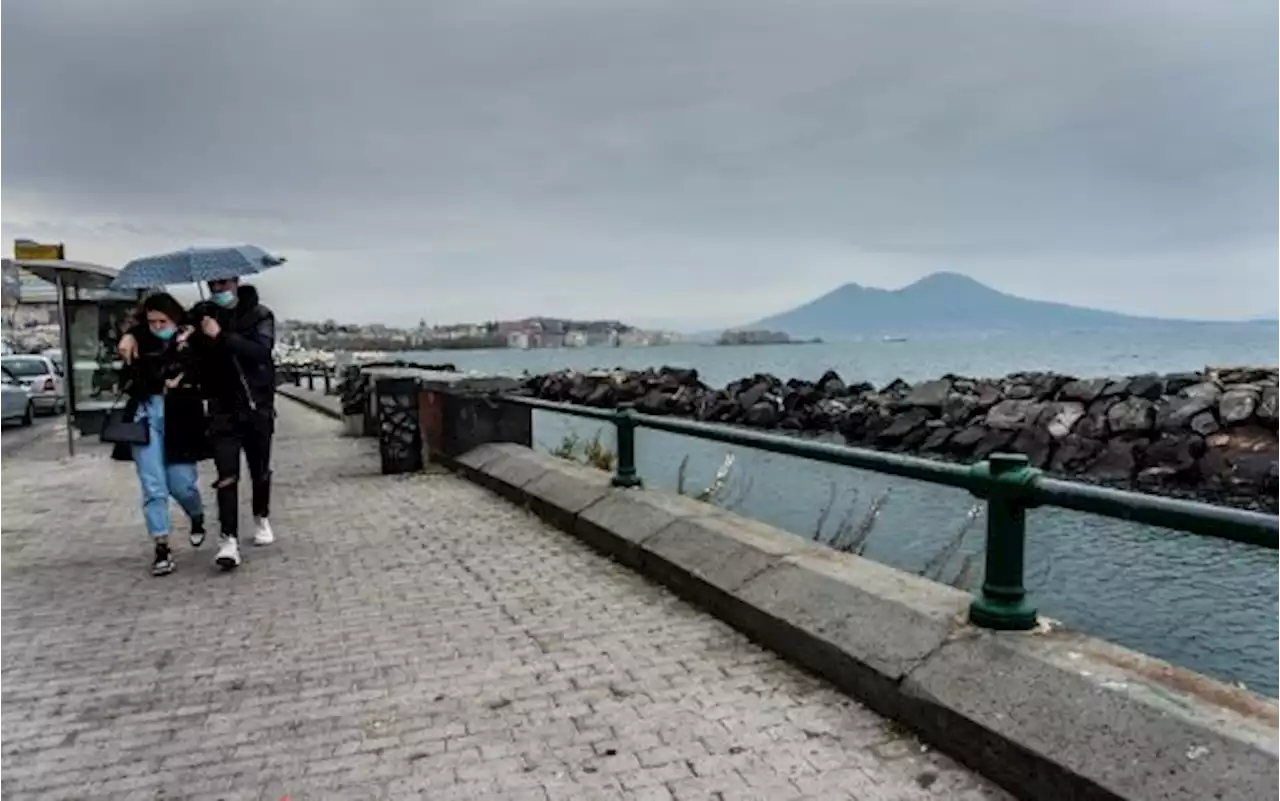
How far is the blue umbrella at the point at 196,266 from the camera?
7.71 meters

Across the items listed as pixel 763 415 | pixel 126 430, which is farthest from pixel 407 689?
pixel 763 415

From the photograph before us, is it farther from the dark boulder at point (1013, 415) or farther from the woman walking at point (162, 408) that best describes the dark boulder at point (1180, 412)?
the woman walking at point (162, 408)

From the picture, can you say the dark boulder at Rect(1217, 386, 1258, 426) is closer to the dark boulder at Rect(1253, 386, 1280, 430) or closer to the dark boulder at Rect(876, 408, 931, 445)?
the dark boulder at Rect(1253, 386, 1280, 430)

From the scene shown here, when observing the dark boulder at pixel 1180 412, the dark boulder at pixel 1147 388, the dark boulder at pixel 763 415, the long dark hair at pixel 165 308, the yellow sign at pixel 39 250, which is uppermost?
the yellow sign at pixel 39 250

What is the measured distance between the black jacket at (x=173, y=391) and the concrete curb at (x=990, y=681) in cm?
339

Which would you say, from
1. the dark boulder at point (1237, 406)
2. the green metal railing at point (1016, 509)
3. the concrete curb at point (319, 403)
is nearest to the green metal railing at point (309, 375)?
the concrete curb at point (319, 403)

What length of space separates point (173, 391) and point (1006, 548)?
5.49 metres

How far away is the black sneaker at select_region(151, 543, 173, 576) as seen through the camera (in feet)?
22.3

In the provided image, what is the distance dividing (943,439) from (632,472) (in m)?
23.7

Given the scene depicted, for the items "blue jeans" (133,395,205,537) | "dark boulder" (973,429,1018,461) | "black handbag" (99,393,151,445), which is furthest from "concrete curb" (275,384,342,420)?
"dark boulder" (973,429,1018,461)

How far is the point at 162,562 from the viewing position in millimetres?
6848

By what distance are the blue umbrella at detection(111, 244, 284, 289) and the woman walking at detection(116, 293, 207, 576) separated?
730 mm

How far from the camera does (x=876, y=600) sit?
457 centimetres

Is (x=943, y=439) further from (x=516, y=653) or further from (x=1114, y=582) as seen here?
(x=516, y=653)
